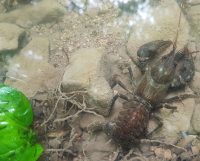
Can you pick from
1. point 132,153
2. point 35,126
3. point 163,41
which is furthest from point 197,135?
point 35,126

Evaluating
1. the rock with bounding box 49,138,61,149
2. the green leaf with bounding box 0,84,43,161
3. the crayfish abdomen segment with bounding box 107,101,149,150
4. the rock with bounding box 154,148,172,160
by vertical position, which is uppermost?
the green leaf with bounding box 0,84,43,161

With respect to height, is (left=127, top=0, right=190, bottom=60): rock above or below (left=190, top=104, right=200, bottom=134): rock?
above

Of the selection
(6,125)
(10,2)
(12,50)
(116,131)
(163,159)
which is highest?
(10,2)

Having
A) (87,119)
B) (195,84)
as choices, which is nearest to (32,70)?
(87,119)

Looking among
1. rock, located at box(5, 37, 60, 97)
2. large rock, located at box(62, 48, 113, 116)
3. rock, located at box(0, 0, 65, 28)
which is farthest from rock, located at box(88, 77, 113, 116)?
rock, located at box(0, 0, 65, 28)

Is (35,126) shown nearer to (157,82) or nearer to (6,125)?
(6,125)

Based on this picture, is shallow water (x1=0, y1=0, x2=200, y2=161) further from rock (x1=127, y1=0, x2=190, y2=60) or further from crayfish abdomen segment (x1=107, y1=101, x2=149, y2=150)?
crayfish abdomen segment (x1=107, y1=101, x2=149, y2=150)

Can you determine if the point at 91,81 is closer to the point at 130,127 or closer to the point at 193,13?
the point at 130,127
